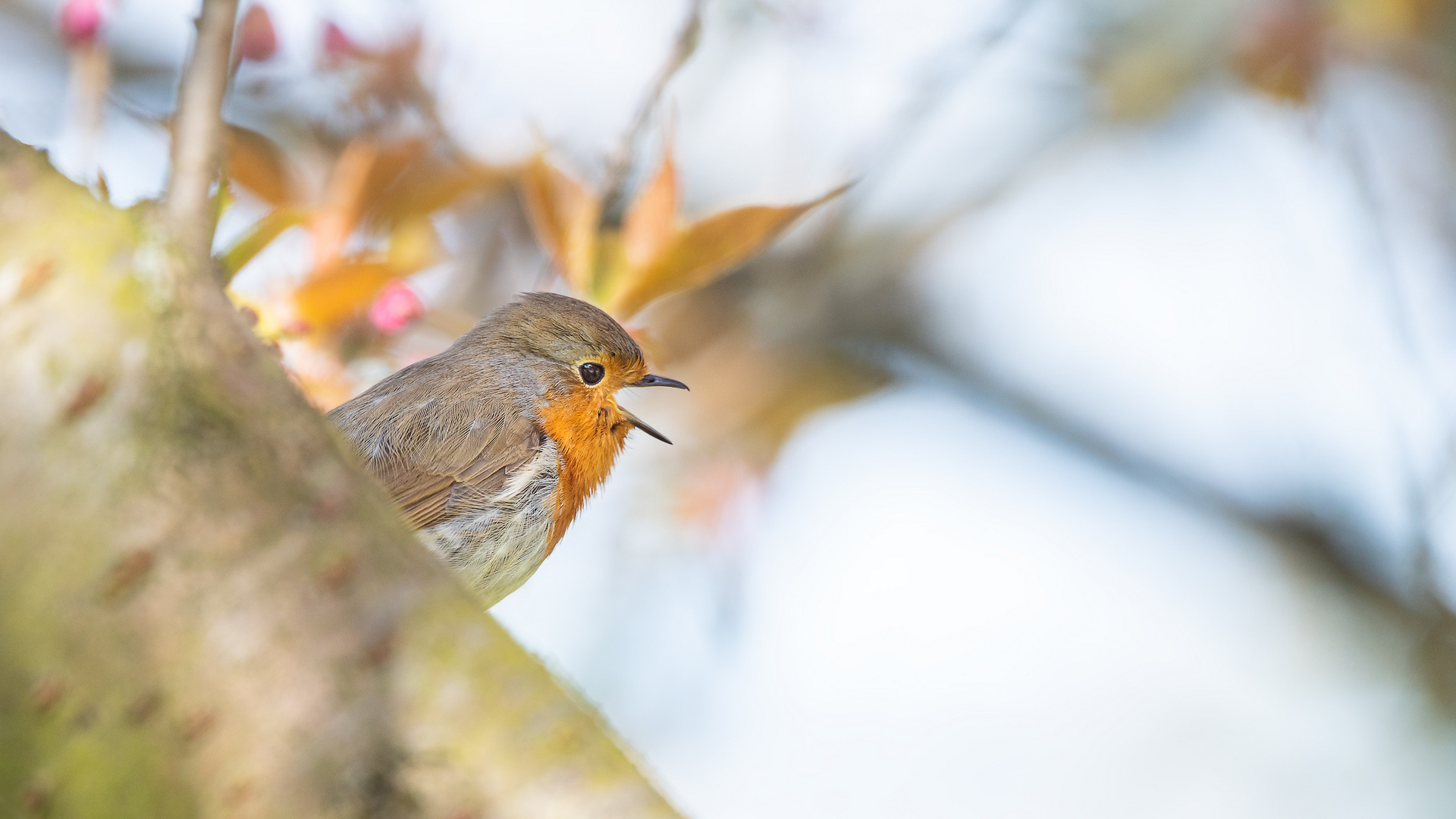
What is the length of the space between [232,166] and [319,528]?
5.34 ft

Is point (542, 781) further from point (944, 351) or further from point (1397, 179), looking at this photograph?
point (1397, 179)

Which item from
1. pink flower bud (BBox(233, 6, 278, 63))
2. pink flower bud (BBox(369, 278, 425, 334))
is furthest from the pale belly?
pink flower bud (BBox(233, 6, 278, 63))

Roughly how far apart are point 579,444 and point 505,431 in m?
0.15

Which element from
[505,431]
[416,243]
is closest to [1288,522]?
[505,431]

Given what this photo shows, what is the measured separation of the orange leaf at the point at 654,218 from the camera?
6.10 ft

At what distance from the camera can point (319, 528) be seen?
0.70 metres

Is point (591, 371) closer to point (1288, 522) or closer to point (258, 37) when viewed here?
point (258, 37)

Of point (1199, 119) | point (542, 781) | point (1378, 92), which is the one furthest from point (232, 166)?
point (1378, 92)

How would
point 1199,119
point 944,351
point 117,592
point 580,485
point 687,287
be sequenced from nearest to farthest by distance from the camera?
point 117,592, point 687,287, point 580,485, point 944,351, point 1199,119

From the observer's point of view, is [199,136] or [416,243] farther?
[416,243]

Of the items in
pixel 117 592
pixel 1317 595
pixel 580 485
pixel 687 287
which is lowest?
pixel 1317 595

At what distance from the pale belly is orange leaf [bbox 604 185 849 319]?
1.64ft

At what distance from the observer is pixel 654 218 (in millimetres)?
1857

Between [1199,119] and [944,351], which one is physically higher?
[1199,119]
